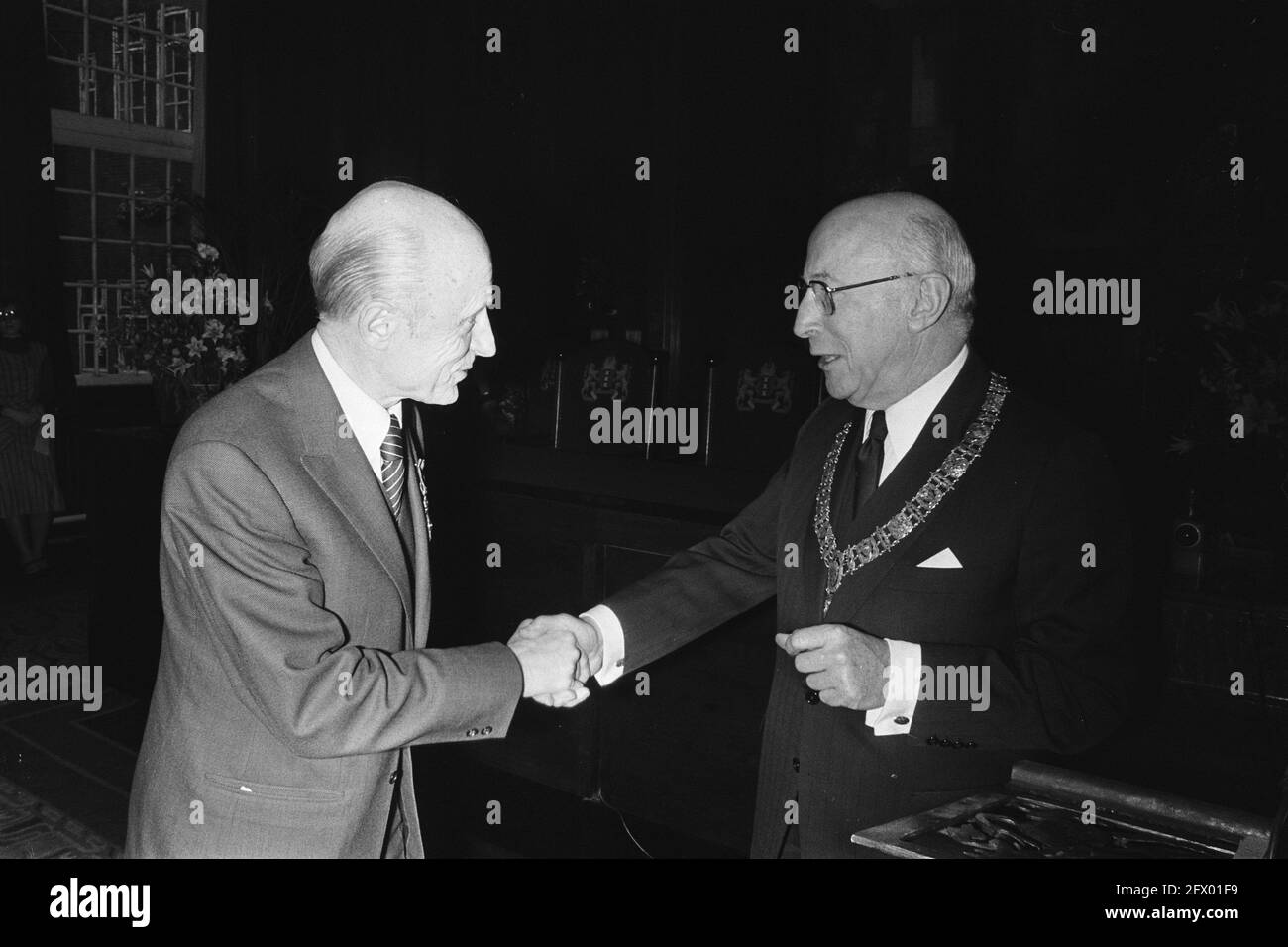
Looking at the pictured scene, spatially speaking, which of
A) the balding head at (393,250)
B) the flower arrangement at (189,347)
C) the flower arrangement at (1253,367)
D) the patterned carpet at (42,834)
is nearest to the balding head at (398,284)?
the balding head at (393,250)

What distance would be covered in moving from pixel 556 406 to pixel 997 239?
2.14 m

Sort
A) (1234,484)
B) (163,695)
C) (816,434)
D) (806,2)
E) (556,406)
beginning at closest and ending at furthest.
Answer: (163,695) < (816,434) < (1234,484) < (556,406) < (806,2)

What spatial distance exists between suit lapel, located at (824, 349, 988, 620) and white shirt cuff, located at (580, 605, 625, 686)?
1.54ft

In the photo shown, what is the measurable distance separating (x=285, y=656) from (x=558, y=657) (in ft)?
1.70

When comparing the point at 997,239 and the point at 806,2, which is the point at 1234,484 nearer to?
the point at 997,239

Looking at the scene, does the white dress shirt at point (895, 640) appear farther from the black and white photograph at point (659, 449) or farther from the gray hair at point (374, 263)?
the gray hair at point (374, 263)

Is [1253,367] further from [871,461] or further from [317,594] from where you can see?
[317,594]

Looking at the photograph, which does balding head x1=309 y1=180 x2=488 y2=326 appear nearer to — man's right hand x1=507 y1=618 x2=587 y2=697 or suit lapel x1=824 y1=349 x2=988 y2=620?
man's right hand x1=507 y1=618 x2=587 y2=697

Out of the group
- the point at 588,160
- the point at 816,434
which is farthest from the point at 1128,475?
the point at 588,160

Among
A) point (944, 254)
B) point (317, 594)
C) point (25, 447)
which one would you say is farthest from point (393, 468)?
point (25, 447)

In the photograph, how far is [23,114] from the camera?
6.85 metres

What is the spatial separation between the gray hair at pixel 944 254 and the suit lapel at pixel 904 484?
96 millimetres

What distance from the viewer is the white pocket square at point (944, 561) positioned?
1.55 m

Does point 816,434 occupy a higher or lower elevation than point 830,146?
lower
